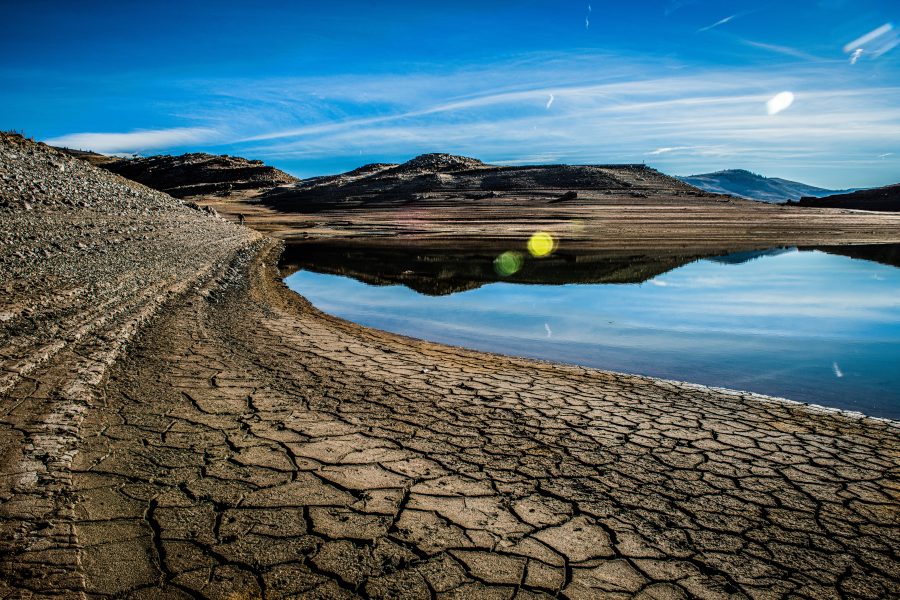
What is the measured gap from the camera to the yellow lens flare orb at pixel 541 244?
23.5 metres

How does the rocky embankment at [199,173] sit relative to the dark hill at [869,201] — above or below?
above

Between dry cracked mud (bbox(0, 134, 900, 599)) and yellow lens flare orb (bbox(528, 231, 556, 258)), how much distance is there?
16699 mm

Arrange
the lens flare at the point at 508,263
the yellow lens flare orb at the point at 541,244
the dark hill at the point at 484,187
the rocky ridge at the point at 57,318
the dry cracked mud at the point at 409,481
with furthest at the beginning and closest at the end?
the dark hill at the point at 484,187 < the yellow lens flare orb at the point at 541,244 < the lens flare at the point at 508,263 < the rocky ridge at the point at 57,318 < the dry cracked mud at the point at 409,481

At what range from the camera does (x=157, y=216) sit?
27.0m

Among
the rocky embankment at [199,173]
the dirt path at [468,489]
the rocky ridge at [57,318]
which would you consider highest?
the rocky embankment at [199,173]

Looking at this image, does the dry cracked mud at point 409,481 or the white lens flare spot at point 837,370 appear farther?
the white lens flare spot at point 837,370

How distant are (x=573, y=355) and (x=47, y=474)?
21.2 ft

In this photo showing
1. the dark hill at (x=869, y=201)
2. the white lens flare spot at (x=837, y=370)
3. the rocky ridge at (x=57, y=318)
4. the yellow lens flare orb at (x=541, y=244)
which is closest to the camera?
the rocky ridge at (x=57, y=318)

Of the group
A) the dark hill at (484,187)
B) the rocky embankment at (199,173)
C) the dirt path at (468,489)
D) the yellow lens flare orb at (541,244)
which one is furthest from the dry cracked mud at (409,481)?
the rocky embankment at (199,173)

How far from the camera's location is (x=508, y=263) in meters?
20.2

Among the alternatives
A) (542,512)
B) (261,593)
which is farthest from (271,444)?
(542,512)

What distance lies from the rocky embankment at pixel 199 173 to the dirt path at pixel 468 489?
94.8 metres

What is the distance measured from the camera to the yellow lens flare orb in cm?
2345

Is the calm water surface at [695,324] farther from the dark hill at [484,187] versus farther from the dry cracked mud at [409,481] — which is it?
the dark hill at [484,187]
